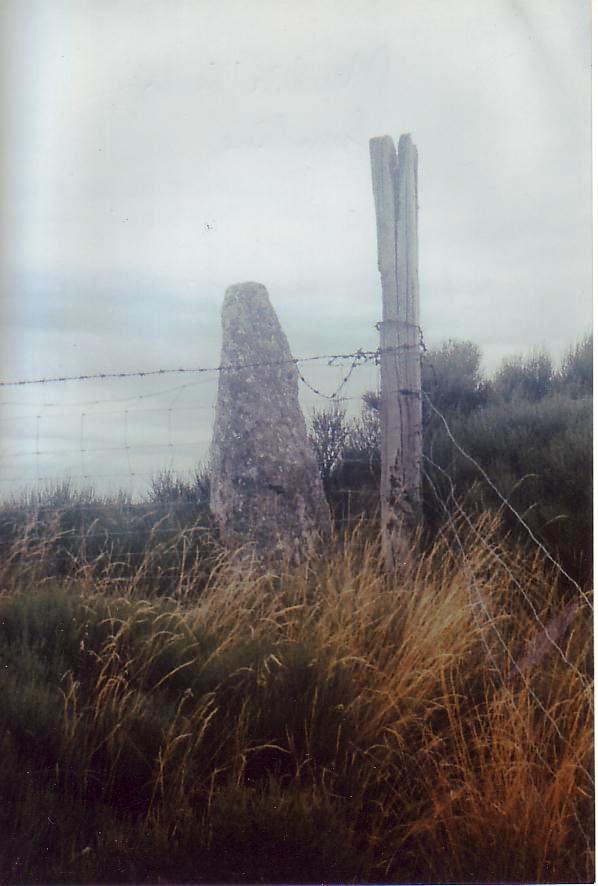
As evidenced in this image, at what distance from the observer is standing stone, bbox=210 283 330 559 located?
2.94 metres

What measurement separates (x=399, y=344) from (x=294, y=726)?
138 centimetres

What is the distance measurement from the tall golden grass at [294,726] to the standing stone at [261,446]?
0.17 meters

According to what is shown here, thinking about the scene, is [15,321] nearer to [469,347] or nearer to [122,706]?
[122,706]

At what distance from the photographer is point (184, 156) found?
2842 millimetres

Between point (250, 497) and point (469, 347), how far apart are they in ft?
3.12

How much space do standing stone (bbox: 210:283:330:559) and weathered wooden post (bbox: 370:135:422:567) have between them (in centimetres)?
Answer: 28

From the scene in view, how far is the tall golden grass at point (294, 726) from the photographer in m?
2.70

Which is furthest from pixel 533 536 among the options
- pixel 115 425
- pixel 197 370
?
pixel 115 425

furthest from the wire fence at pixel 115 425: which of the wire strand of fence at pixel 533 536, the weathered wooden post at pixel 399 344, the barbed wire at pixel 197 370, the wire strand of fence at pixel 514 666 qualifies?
the wire strand of fence at pixel 514 666

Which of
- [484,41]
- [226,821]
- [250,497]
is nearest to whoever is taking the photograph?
[226,821]

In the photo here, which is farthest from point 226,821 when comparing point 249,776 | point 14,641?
point 14,641

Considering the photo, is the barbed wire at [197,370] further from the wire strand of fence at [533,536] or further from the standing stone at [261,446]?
the wire strand of fence at [533,536]

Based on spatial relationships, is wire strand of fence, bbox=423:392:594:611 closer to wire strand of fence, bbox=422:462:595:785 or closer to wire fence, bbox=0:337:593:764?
wire fence, bbox=0:337:593:764

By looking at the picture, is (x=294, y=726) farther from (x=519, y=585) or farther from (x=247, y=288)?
(x=247, y=288)
